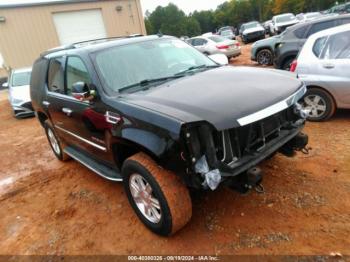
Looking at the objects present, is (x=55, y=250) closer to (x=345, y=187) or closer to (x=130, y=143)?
(x=130, y=143)

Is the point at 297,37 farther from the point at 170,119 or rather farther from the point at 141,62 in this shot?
the point at 170,119

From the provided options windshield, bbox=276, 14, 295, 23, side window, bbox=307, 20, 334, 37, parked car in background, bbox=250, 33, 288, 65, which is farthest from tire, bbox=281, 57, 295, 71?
windshield, bbox=276, 14, 295, 23

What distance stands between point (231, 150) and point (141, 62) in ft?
5.50

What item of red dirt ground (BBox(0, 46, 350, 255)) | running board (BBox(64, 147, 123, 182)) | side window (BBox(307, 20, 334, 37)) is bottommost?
red dirt ground (BBox(0, 46, 350, 255))

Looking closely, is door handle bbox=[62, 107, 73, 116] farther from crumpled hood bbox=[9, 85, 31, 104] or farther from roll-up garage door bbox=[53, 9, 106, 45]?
roll-up garage door bbox=[53, 9, 106, 45]

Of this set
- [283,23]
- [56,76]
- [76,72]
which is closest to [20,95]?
[56,76]

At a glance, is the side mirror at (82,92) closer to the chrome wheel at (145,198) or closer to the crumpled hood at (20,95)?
the chrome wheel at (145,198)

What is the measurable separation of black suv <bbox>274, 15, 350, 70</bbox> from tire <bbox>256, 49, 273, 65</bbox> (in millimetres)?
2580

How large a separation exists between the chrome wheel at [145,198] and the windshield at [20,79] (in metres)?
9.20

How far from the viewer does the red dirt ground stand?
106 inches

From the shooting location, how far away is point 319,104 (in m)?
5.15

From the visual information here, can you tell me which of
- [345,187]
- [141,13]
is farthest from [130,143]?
[141,13]

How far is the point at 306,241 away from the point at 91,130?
102 inches

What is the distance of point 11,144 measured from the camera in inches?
291
